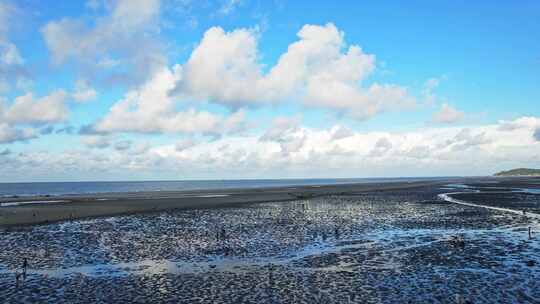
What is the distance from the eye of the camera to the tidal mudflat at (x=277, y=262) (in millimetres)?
19609

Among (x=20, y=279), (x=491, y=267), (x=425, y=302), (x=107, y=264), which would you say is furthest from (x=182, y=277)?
(x=491, y=267)

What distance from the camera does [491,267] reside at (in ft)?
78.1

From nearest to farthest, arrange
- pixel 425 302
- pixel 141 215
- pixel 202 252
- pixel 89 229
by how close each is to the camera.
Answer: pixel 425 302 < pixel 202 252 < pixel 89 229 < pixel 141 215

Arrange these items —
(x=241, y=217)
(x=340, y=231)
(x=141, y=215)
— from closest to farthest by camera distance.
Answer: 1. (x=340, y=231)
2. (x=241, y=217)
3. (x=141, y=215)

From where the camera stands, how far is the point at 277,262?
1036 inches

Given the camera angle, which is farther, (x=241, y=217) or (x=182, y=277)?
(x=241, y=217)

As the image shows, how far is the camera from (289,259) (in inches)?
1065

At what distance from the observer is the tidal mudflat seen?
64.3ft

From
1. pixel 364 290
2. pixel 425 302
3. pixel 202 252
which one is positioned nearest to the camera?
pixel 425 302

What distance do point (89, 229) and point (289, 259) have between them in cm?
2428

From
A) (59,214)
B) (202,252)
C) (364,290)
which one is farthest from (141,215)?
(364,290)

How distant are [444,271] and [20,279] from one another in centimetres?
2272

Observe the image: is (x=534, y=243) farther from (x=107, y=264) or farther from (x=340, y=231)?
(x=107, y=264)

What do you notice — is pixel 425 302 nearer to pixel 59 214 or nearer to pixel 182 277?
→ pixel 182 277
